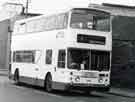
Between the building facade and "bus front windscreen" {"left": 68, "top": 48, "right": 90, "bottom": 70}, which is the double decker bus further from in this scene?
the building facade

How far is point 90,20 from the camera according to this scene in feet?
71.3

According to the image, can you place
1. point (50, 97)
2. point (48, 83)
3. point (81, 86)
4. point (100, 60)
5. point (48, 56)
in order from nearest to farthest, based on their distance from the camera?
point (50, 97)
point (81, 86)
point (100, 60)
point (48, 83)
point (48, 56)

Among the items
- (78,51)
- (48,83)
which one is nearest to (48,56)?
(48,83)

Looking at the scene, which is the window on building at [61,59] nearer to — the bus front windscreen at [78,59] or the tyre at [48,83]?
the bus front windscreen at [78,59]

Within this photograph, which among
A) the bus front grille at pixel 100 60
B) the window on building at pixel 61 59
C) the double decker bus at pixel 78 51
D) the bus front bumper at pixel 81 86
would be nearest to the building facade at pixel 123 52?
the double decker bus at pixel 78 51

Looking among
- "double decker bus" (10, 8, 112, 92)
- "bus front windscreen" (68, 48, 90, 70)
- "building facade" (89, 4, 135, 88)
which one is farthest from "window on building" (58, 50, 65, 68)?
"building facade" (89, 4, 135, 88)

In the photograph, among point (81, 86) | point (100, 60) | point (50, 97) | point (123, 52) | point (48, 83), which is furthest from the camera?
point (123, 52)

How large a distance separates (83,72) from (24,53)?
7687 mm

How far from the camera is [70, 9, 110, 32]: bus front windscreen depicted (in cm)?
2127

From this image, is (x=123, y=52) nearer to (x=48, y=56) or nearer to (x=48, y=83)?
(x=48, y=56)

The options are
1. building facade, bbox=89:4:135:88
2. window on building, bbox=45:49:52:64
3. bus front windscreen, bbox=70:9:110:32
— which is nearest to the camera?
bus front windscreen, bbox=70:9:110:32

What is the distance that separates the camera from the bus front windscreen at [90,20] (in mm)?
21266

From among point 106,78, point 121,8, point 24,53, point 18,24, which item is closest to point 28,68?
point 24,53

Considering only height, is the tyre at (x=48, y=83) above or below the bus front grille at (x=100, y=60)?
below
